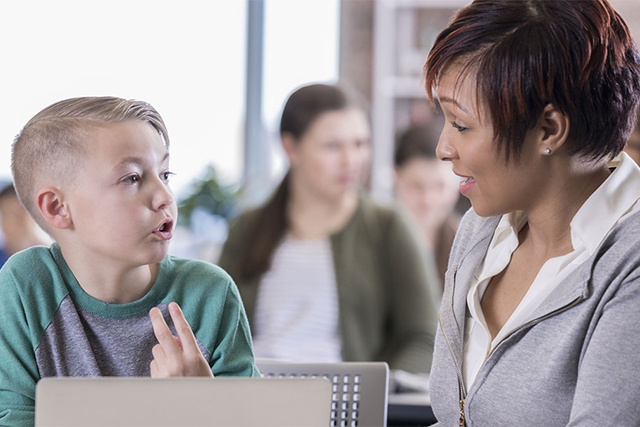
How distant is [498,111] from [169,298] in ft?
1.72

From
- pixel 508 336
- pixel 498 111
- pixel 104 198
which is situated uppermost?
pixel 498 111

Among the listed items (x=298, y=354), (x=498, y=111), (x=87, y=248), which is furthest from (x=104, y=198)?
(x=298, y=354)

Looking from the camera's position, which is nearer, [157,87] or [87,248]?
[87,248]

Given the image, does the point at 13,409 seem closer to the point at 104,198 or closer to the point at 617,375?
the point at 104,198

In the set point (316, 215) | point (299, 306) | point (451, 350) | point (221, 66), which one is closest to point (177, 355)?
point (451, 350)

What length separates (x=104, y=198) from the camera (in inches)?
39.1

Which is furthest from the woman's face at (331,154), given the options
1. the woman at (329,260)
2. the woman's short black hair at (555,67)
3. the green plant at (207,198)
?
the woman's short black hair at (555,67)

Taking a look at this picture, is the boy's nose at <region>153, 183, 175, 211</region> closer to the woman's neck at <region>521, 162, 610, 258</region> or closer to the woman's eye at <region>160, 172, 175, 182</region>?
the woman's eye at <region>160, 172, 175, 182</region>

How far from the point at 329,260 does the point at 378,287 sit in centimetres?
18

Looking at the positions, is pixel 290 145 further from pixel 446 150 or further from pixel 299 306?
pixel 446 150

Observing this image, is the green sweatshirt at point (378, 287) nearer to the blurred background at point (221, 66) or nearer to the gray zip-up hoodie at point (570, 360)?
the gray zip-up hoodie at point (570, 360)

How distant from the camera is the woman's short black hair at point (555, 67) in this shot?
952mm

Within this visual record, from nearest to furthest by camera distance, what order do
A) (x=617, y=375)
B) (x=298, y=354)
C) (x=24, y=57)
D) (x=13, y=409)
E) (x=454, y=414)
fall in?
(x=617, y=375) < (x=13, y=409) < (x=454, y=414) < (x=298, y=354) < (x=24, y=57)

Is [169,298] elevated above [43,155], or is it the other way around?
[43,155]
